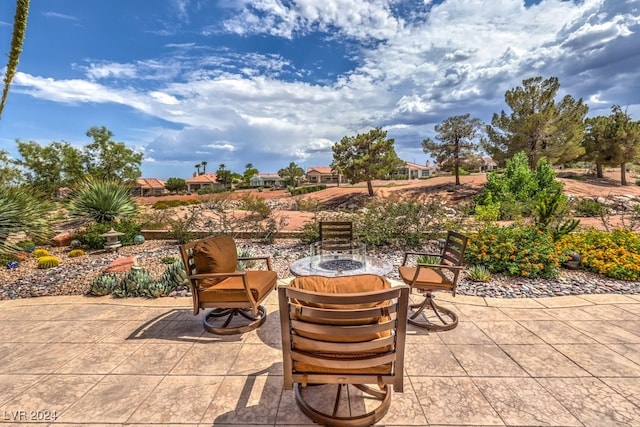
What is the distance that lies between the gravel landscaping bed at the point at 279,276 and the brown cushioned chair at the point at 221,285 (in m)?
1.79

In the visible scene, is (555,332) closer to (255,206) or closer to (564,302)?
(564,302)

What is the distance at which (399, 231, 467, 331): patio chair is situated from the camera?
10.7ft

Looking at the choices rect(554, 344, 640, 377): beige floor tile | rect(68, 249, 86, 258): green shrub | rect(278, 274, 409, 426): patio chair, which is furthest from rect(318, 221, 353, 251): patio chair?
rect(68, 249, 86, 258): green shrub

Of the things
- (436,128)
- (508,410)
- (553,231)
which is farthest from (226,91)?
(436,128)

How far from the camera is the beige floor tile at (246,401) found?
6.49ft

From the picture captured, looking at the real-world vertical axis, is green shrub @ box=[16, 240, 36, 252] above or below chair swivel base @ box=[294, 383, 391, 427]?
above

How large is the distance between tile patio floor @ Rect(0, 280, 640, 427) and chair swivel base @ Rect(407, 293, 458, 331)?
0.11m

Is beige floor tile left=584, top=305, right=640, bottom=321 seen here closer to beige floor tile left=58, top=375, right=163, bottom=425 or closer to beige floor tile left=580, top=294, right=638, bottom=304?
beige floor tile left=580, top=294, right=638, bottom=304

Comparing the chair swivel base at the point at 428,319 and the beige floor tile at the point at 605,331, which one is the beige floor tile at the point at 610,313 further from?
the chair swivel base at the point at 428,319

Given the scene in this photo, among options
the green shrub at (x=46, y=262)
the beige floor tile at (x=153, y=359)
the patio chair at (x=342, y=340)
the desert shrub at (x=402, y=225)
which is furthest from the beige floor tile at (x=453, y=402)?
the green shrub at (x=46, y=262)

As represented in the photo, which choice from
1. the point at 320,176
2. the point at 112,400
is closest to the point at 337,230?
the point at 112,400

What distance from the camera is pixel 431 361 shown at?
2664 millimetres

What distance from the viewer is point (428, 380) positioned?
2385 mm

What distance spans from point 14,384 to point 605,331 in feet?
18.9
